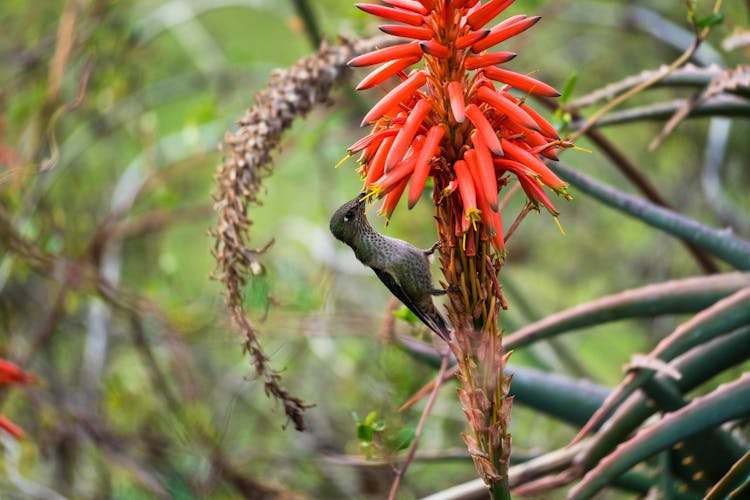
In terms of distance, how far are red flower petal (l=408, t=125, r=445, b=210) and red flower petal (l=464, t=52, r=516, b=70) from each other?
0.18 ft

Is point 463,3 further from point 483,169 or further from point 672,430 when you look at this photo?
point 672,430

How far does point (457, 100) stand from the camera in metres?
0.63

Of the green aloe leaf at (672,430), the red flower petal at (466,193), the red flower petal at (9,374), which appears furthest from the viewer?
the red flower petal at (9,374)

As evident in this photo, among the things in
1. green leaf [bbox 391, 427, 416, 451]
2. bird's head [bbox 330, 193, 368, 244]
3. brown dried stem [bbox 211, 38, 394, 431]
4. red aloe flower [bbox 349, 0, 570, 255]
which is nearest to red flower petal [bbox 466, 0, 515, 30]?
red aloe flower [bbox 349, 0, 570, 255]

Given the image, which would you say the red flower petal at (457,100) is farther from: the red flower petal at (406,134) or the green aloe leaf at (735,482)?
the green aloe leaf at (735,482)

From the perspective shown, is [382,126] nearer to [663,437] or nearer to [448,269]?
[448,269]

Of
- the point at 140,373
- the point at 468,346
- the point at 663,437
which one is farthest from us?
the point at 140,373

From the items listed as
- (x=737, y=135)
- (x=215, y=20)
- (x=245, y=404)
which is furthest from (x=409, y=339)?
(x=215, y=20)

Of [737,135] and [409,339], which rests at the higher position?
[737,135]

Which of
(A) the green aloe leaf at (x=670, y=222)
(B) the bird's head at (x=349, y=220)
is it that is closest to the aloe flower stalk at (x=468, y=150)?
(B) the bird's head at (x=349, y=220)

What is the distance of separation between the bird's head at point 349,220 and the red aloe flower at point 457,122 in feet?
0.33

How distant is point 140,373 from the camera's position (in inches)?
104

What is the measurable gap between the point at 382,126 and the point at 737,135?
2.43m

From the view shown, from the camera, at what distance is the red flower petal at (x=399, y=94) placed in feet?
2.17
